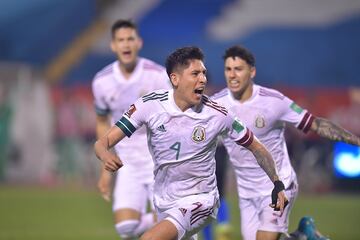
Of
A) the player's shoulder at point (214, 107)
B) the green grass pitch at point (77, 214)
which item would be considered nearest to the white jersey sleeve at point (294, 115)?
the player's shoulder at point (214, 107)

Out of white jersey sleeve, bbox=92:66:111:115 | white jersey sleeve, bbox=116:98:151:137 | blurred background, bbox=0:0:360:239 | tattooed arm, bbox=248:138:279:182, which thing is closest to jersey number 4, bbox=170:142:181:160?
white jersey sleeve, bbox=116:98:151:137

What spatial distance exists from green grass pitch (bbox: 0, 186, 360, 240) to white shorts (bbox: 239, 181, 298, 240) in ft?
13.8

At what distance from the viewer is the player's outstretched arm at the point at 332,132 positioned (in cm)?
882

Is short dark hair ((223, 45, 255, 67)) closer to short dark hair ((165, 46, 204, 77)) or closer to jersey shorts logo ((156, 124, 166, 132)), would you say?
short dark hair ((165, 46, 204, 77))

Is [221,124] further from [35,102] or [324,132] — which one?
[35,102]

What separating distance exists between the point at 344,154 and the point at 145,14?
6.96 metres

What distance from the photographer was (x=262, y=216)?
8961 mm

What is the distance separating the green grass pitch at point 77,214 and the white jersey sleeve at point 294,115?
4.51 meters

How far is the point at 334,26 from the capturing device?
2325 centimetres

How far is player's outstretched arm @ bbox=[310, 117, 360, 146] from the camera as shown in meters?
8.82

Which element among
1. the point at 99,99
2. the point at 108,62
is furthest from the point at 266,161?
the point at 108,62

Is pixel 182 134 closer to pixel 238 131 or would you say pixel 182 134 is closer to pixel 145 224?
pixel 238 131

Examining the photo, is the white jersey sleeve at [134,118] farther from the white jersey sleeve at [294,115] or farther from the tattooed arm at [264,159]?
the white jersey sleeve at [294,115]

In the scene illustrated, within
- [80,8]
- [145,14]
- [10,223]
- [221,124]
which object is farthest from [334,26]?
[221,124]
